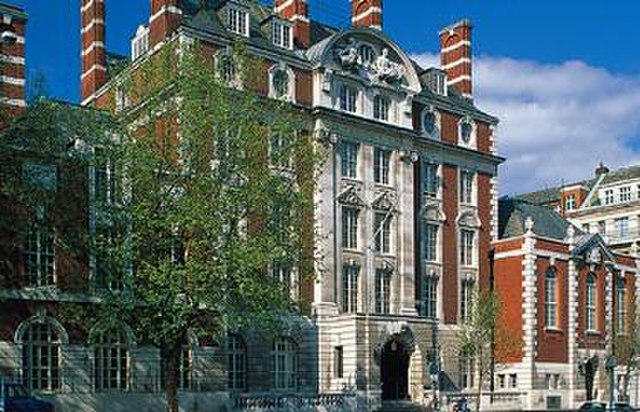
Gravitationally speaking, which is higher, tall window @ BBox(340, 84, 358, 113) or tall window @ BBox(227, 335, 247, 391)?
tall window @ BBox(340, 84, 358, 113)

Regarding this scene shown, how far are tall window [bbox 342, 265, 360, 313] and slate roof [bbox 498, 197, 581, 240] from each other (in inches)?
591

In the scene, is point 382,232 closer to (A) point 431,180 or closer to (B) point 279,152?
(A) point 431,180

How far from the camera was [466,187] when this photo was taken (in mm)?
63000

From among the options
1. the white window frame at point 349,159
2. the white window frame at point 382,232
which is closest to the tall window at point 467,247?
the white window frame at point 382,232

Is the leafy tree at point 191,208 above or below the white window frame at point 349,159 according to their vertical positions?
below

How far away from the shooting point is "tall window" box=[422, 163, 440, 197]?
197 feet

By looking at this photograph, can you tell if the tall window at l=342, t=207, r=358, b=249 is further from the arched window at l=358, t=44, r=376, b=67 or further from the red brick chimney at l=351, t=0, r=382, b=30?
the red brick chimney at l=351, t=0, r=382, b=30

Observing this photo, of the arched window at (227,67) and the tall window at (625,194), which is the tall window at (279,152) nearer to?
the arched window at (227,67)

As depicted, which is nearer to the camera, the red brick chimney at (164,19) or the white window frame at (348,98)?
the red brick chimney at (164,19)

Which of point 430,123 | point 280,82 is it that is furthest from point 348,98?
point 430,123

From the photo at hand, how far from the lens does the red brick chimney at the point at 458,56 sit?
6675 centimetres

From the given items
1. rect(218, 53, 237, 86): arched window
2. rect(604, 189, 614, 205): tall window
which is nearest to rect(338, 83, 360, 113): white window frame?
rect(218, 53, 237, 86): arched window

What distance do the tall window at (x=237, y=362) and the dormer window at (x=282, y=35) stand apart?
54.7 ft

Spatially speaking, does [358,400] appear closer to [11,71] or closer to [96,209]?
[96,209]
